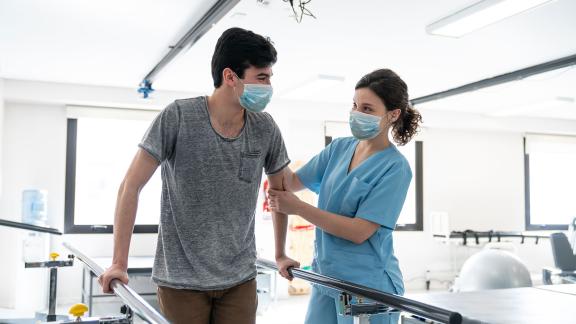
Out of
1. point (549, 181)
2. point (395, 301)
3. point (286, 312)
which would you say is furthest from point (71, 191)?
point (549, 181)

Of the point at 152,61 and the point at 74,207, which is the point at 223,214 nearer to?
the point at 152,61

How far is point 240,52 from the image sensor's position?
1536mm

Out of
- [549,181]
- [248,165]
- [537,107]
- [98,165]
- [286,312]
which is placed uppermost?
[537,107]

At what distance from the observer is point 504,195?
834 centimetres

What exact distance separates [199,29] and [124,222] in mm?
2679

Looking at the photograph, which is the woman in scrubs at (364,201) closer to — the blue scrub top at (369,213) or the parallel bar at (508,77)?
the blue scrub top at (369,213)

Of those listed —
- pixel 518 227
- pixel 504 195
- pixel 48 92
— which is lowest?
pixel 518 227

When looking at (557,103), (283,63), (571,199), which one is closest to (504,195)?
(571,199)

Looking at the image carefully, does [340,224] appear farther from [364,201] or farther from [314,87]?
[314,87]

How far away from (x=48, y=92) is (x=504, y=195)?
6771 millimetres

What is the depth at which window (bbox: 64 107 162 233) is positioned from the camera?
6254 millimetres

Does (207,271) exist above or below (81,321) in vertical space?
above

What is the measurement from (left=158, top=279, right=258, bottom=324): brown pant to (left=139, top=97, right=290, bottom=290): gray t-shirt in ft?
0.10

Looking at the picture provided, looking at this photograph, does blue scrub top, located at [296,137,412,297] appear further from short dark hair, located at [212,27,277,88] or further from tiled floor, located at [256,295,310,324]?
tiled floor, located at [256,295,310,324]
